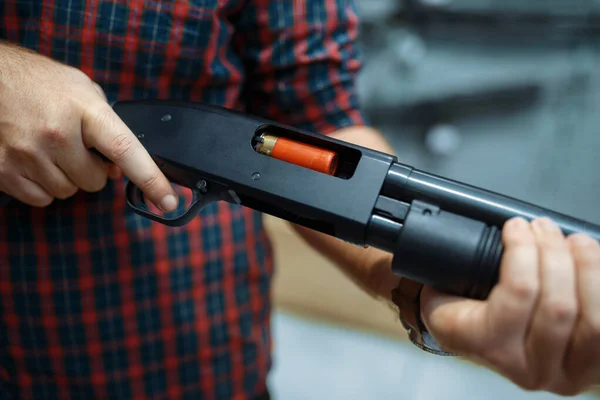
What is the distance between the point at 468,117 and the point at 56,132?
88cm

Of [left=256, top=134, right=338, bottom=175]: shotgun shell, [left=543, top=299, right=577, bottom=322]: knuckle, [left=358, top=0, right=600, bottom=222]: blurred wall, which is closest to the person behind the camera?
[left=543, top=299, right=577, bottom=322]: knuckle

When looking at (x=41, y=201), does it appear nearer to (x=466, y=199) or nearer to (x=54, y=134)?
(x=54, y=134)

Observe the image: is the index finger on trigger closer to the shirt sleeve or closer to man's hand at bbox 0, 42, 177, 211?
man's hand at bbox 0, 42, 177, 211

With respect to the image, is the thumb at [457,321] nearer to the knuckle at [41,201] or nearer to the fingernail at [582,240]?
the fingernail at [582,240]

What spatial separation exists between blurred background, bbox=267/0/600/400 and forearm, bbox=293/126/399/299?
53 cm

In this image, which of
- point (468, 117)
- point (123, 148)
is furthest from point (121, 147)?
point (468, 117)

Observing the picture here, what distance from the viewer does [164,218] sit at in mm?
524

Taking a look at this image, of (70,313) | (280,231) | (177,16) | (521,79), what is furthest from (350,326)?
(177,16)

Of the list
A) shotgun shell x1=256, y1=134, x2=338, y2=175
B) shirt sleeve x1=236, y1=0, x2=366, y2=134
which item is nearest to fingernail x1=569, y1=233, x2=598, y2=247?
shotgun shell x1=256, y1=134, x2=338, y2=175

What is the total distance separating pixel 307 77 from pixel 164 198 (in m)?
0.25

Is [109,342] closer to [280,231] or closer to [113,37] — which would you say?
[113,37]

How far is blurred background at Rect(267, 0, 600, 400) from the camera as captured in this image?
1.01 meters

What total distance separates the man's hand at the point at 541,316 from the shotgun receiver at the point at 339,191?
0.02 m

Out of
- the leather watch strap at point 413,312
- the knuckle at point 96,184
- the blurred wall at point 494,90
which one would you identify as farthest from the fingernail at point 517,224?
the blurred wall at point 494,90
